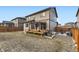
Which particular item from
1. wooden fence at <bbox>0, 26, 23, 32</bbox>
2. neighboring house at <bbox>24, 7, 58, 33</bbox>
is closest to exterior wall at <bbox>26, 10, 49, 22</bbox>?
neighboring house at <bbox>24, 7, 58, 33</bbox>

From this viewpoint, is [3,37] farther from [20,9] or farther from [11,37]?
[20,9]

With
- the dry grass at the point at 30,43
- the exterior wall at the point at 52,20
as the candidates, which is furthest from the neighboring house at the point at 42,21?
the dry grass at the point at 30,43

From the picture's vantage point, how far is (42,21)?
1.98m

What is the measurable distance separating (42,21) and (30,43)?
0.34m

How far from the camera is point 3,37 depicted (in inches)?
77.7

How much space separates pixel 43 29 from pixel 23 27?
0.89 feet

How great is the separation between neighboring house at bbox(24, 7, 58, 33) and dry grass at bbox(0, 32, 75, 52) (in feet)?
0.34

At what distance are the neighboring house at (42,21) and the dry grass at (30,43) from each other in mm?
103

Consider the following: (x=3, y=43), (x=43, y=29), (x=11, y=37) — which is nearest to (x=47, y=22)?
(x=43, y=29)

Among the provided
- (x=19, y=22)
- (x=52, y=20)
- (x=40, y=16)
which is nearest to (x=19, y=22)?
(x=19, y=22)

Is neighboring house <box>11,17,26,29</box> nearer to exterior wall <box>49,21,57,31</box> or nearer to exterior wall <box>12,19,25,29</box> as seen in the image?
exterior wall <box>12,19,25,29</box>

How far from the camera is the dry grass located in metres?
1.95

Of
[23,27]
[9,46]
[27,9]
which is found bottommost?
[9,46]

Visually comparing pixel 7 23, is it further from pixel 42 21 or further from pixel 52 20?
pixel 52 20
